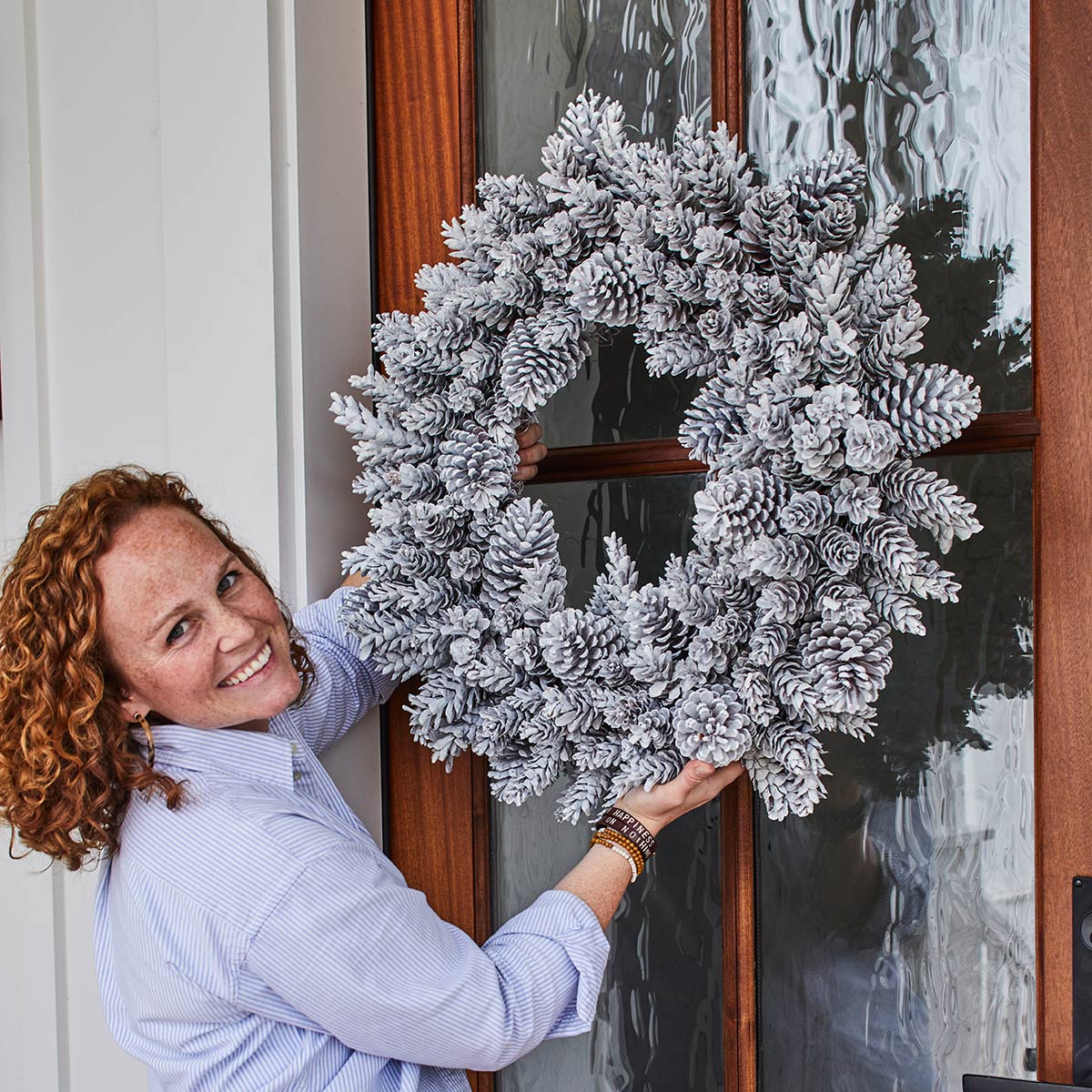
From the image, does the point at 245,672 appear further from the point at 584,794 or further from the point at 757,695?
the point at 757,695

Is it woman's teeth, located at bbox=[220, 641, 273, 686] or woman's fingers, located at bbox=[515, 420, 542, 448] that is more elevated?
woman's fingers, located at bbox=[515, 420, 542, 448]

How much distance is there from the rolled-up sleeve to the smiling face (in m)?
0.15

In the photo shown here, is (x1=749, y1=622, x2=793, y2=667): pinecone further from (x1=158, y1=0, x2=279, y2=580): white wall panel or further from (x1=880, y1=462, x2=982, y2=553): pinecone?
(x1=158, y1=0, x2=279, y2=580): white wall panel

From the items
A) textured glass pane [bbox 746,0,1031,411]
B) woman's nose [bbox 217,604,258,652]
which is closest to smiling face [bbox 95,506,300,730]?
woman's nose [bbox 217,604,258,652]

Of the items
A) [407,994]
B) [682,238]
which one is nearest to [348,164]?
[682,238]

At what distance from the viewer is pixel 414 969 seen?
82cm

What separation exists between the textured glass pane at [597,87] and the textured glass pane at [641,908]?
7 centimetres

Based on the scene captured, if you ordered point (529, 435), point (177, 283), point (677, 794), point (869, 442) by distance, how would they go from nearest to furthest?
point (869, 442) → point (677, 794) → point (529, 435) → point (177, 283)

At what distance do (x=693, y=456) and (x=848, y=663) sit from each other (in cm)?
20

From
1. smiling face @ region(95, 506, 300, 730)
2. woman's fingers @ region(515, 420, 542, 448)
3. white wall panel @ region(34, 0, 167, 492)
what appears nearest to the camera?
smiling face @ region(95, 506, 300, 730)

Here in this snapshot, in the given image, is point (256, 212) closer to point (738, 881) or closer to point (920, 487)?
point (920, 487)

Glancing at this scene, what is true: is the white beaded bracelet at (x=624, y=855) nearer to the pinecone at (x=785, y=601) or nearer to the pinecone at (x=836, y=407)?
the pinecone at (x=785, y=601)

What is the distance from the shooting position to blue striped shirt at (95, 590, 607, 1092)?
802mm

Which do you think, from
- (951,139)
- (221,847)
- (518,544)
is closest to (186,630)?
(221,847)
